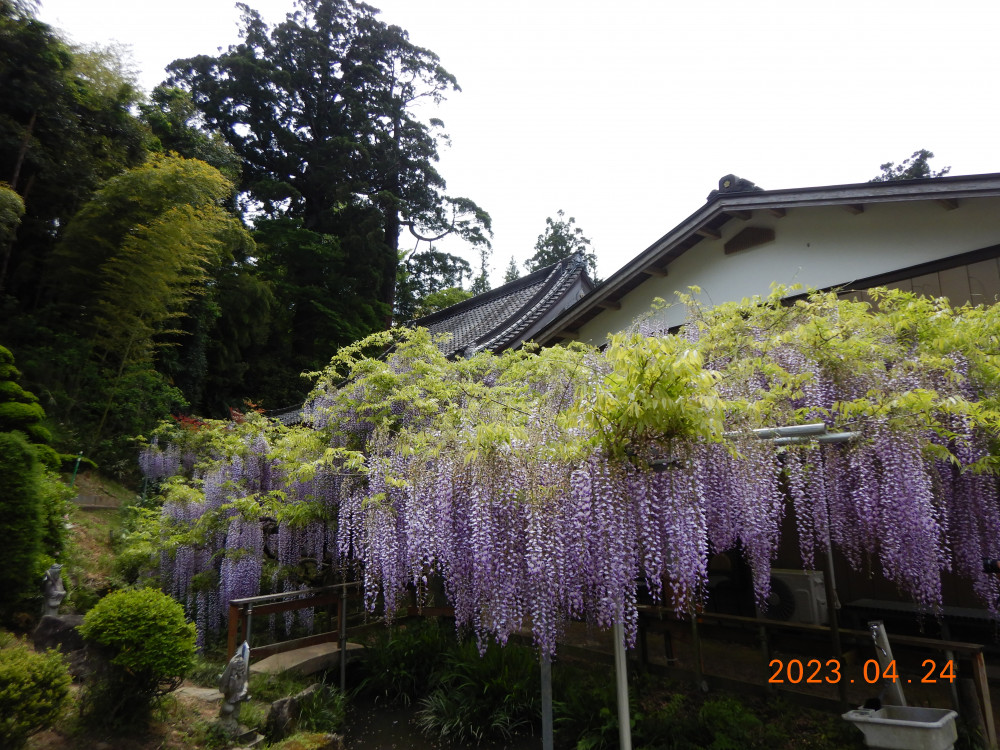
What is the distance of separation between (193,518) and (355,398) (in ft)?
11.3

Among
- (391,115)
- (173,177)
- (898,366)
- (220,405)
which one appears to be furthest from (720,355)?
(391,115)

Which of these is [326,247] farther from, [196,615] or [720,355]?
[720,355]

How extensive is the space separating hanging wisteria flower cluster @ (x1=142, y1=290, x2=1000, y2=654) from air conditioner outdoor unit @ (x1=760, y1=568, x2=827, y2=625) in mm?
662

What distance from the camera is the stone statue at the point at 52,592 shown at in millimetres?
6023

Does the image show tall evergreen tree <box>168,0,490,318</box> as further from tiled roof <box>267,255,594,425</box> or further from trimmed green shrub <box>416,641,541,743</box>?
trimmed green shrub <box>416,641,541,743</box>

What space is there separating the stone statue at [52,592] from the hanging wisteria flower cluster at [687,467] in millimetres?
3110

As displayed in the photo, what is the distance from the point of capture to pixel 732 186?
7.11 metres

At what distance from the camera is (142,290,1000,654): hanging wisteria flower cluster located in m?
3.32

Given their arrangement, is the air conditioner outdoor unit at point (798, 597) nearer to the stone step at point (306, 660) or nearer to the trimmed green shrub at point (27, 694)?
the stone step at point (306, 660)

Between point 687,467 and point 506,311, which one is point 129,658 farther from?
point 506,311

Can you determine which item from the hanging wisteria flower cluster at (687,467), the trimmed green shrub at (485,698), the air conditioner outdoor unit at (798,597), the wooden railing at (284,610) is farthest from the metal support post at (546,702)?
the air conditioner outdoor unit at (798,597)

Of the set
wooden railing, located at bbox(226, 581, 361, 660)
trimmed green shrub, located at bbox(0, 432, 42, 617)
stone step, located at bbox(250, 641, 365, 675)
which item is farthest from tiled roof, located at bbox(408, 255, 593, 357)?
trimmed green shrub, located at bbox(0, 432, 42, 617)

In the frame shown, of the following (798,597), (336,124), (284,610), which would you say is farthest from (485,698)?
(336,124)

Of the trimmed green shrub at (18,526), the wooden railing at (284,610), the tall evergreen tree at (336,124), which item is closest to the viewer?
the wooden railing at (284,610)
